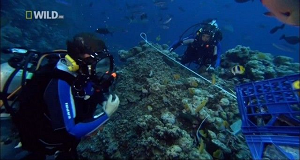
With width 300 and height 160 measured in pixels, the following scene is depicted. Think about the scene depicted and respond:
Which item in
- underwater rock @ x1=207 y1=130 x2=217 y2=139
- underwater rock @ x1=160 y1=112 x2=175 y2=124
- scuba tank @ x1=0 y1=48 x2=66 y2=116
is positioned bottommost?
underwater rock @ x1=207 y1=130 x2=217 y2=139

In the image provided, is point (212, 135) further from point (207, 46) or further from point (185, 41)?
point (185, 41)

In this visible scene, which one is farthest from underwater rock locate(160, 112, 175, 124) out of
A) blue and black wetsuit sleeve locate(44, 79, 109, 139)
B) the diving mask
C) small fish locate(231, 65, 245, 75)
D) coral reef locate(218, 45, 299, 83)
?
coral reef locate(218, 45, 299, 83)

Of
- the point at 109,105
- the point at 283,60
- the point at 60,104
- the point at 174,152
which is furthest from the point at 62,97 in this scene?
the point at 283,60

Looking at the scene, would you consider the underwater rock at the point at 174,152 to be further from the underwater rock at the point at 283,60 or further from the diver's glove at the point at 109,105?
the underwater rock at the point at 283,60

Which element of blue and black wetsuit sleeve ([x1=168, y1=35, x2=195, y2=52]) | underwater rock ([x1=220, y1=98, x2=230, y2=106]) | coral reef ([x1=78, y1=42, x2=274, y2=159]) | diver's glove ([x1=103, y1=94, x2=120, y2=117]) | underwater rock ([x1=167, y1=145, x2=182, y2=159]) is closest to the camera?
diver's glove ([x1=103, y1=94, x2=120, y2=117])

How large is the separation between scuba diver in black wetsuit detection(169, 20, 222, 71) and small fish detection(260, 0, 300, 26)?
4.64 meters

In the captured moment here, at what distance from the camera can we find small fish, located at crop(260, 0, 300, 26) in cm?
217

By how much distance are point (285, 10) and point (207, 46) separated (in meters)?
5.05

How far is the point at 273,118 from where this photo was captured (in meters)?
2.77

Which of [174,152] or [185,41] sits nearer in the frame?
[174,152]

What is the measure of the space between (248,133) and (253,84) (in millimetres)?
791

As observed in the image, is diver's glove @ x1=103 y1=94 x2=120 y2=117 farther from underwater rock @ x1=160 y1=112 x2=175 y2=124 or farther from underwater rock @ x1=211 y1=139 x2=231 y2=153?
underwater rock @ x1=211 y1=139 x2=231 y2=153

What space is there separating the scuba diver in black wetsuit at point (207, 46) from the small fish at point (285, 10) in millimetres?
4640

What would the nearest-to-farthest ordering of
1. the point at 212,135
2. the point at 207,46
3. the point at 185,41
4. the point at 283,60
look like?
1. the point at 212,135
2. the point at 207,46
3. the point at 283,60
4. the point at 185,41
